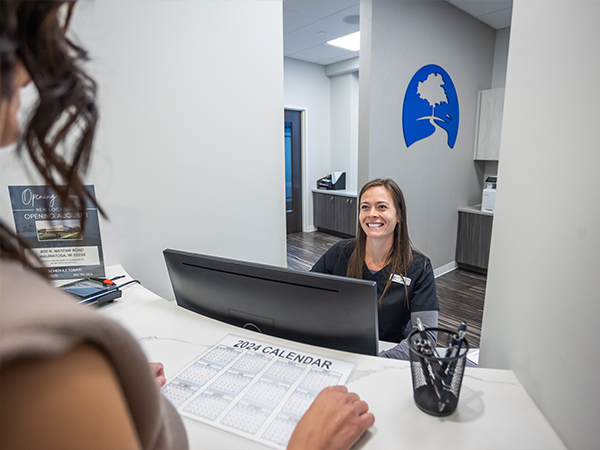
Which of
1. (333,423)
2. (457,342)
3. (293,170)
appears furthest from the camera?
(293,170)

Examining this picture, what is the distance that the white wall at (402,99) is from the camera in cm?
281

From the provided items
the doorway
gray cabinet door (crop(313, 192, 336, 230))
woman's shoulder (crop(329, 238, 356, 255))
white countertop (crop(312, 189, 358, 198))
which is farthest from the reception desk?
gray cabinet door (crop(313, 192, 336, 230))

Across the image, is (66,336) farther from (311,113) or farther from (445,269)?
(311,113)

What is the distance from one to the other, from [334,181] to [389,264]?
4.11 m

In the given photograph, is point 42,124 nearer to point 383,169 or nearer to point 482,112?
point 383,169

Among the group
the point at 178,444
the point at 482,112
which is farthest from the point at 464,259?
the point at 178,444

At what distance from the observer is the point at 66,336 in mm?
222

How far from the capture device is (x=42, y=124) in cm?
34

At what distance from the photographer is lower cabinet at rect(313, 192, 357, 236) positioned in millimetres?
5180

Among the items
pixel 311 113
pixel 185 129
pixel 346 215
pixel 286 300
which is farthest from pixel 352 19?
pixel 286 300

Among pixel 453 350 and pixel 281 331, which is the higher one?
pixel 453 350

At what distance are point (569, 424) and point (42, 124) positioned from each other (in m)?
0.95

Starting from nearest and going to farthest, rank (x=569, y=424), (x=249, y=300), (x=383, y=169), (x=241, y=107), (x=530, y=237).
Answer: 1. (x=569, y=424)
2. (x=530, y=237)
3. (x=249, y=300)
4. (x=241, y=107)
5. (x=383, y=169)

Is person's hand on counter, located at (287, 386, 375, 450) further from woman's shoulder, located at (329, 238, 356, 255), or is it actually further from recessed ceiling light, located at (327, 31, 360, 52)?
recessed ceiling light, located at (327, 31, 360, 52)
